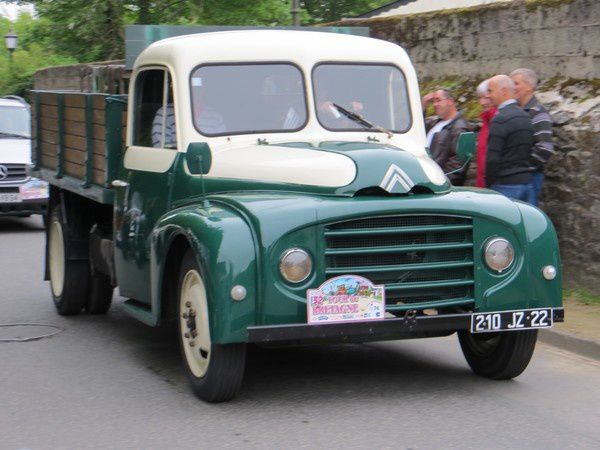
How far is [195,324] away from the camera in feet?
22.9

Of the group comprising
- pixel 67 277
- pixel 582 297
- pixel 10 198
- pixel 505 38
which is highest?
pixel 505 38

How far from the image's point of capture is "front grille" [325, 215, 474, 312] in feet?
22.0

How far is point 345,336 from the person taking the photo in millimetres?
6668

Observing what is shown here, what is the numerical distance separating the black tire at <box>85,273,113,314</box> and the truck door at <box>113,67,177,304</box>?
5.28ft

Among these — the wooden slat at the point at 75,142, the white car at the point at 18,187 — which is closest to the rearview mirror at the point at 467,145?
the wooden slat at the point at 75,142

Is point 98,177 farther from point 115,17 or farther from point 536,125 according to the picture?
point 115,17

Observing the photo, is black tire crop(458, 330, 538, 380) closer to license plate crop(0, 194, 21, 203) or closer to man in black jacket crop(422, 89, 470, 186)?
man in black jacket crop(422, 89, 470, 186)

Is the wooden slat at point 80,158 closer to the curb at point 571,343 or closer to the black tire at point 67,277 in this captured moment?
the black tire at point 67,277

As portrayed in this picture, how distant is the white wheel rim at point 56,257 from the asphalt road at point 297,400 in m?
1.20

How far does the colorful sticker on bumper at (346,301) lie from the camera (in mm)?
6578

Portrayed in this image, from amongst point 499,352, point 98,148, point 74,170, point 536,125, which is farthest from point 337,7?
point 499,352

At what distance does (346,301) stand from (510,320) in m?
0.97

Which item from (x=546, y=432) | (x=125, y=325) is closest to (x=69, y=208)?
(x=125, y=325)

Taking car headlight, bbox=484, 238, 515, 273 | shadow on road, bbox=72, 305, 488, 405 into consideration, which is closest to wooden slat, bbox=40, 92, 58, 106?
shadow on road, bbox=72, 305, 488, 405
